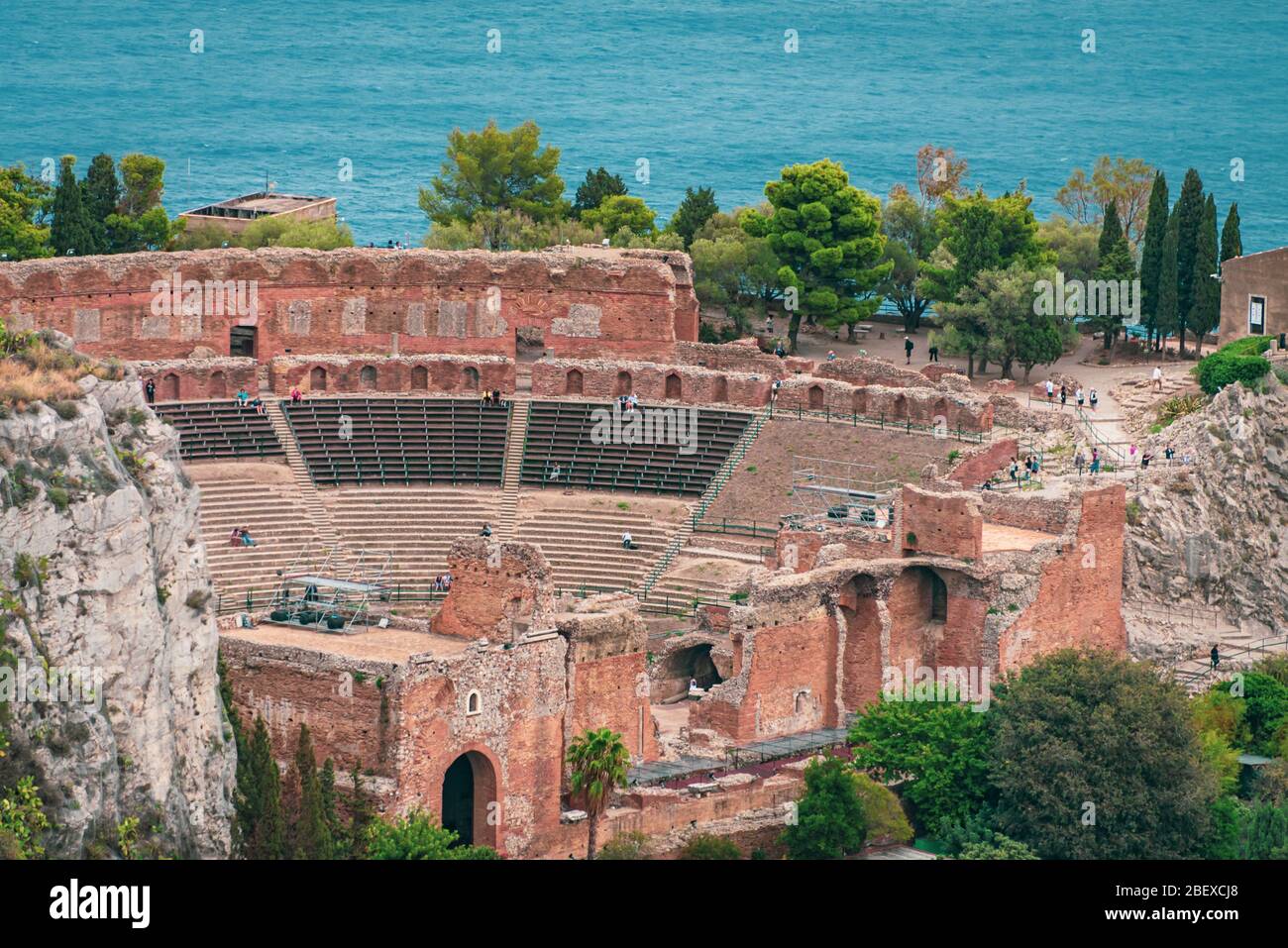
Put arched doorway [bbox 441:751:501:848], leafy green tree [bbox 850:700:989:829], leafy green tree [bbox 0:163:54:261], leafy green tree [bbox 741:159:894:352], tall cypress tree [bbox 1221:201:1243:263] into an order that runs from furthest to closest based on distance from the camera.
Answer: leafy green tree [bbox 741:159:894:352]
leafy green tree [bbox 0:163:54:261]
tall cypress tree [bbox 1221:201:1243:263]
leafy green tree [bbox 850:700:989:829]
arched doorway [bbox 441:751:501:848]

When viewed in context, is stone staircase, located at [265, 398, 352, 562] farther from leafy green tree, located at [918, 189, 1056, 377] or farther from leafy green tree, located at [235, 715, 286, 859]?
leafy green tree, located at [918, 189, 1056, 377]

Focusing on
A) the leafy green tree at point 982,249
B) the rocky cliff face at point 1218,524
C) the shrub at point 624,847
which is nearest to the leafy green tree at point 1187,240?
the leafy green tree at point 982,249

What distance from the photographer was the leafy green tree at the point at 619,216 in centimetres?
11600

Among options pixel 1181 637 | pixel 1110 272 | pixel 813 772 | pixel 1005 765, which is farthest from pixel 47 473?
pixel 1110 272

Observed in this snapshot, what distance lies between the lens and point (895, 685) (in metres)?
82.6

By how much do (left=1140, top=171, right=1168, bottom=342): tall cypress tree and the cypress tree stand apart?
45497 millimetres

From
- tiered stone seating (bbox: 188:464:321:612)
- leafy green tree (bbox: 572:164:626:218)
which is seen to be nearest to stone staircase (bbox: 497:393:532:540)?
tiered stone seating (bbox: 188:464:321:612)

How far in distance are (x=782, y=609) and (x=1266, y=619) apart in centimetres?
1735

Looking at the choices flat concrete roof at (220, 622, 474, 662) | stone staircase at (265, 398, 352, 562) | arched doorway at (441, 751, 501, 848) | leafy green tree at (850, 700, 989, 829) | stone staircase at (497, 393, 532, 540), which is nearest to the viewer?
arched doorway at (441, 751, 501, 848)

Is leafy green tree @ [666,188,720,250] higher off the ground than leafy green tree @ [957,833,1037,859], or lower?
higher

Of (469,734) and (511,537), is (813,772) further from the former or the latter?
(511,537)

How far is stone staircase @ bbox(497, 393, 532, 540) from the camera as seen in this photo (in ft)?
307

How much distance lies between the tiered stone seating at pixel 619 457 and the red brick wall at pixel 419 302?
20.9 feet

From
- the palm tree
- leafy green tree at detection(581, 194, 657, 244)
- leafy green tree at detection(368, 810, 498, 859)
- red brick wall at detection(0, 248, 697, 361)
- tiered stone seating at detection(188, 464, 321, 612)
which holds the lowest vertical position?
leafy green tree at detection(368, 810, 498, 859)
